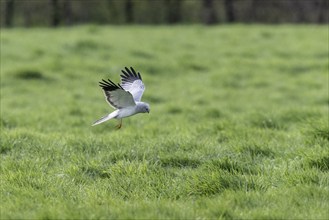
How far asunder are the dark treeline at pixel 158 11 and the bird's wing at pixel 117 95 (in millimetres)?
23735

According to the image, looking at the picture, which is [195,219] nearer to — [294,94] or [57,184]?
[57,184]

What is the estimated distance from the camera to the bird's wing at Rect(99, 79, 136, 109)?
219 inches

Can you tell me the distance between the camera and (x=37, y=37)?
19.3 m

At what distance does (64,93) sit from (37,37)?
8208 mm

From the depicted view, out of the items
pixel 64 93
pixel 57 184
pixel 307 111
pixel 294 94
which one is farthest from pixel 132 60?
pixel 57 184

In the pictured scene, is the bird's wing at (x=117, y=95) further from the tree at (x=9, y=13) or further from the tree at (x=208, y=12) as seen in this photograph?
the tree at (x=9, y=13)

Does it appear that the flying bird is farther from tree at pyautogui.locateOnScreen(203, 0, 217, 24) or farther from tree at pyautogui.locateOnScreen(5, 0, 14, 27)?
tree at pyautogui.locateOnScreen(5, 0, 14, 27)

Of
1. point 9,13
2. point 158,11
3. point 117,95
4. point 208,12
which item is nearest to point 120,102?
point 117,95

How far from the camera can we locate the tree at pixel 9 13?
29.0 metres

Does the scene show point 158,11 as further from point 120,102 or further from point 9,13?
point 120,102

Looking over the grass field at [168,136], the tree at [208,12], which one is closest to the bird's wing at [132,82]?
the grass field at [168,136]

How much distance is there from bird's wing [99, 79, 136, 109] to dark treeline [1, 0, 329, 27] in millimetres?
23735

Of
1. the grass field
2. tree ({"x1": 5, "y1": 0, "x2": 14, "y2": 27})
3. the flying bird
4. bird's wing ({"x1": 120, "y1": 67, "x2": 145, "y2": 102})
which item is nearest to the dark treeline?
tree ({"x1": 5, "y1": 0, "x2": 14, "y2": 27})

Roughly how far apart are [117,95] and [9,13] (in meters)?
25.2
